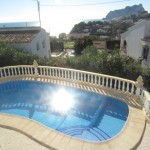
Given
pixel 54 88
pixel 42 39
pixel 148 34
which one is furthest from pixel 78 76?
pixel 42 39

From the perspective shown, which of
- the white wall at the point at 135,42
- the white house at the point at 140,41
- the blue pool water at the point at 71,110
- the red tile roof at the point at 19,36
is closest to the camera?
the blue pool water at the point at 71,110

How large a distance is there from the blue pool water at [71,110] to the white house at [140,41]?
39.6 feet

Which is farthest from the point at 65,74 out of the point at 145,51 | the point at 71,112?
the point at 145,51

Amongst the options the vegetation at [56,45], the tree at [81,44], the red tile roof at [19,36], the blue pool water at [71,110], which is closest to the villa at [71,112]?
Answer: the blue pool water at [71,110]

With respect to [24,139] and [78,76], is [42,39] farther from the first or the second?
[24,139]

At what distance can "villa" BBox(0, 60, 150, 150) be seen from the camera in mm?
6625

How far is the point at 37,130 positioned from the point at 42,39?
21603 mm

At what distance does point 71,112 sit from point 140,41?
16.8 metres

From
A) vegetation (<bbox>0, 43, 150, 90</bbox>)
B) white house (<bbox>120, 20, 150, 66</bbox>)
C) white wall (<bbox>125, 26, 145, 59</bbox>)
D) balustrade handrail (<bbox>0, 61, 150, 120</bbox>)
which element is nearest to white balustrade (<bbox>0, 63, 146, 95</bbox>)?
balustrade handrail (<bbox>0, 61, 150, 120</bbox>)

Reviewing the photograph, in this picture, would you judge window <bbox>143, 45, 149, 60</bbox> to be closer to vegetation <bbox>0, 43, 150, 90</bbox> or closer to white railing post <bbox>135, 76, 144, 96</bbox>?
vegetation <bbox>0, 43, 150, 90</bbox>

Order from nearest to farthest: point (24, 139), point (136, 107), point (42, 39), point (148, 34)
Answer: point (24, 139), point (136, 107), point (148, 34), point (42, 39)

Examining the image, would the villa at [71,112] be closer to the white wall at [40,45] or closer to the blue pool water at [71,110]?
the blue pool water at [71,110]

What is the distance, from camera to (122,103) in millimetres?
9664

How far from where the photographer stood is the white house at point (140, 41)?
20.7m
